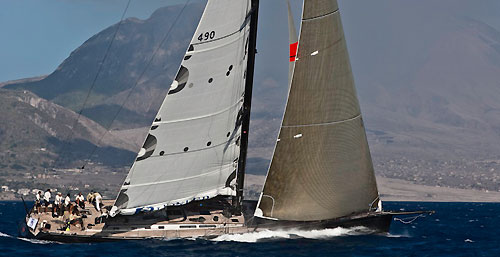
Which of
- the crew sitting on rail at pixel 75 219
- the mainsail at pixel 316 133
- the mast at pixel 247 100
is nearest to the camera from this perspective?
the mainsail at pixel 316 133

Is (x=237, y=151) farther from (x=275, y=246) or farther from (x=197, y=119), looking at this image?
(x=275, y=246)

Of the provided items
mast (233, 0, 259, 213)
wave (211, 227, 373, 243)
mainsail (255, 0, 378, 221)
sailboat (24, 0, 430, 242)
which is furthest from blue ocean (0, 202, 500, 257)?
mast (233, 0, 259, 213)

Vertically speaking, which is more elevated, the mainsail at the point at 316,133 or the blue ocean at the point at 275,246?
the mainsail at the point at 316,133

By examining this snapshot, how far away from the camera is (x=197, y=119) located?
4188cm

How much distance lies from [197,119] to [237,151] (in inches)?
106

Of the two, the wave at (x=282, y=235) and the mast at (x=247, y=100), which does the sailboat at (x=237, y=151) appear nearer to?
the mast at (x=247, y=100)

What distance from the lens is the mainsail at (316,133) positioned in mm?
40344

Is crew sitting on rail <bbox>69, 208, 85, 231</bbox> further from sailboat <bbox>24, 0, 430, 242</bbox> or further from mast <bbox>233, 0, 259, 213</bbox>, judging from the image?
mast <bbox>233, 0, 259, 213</bbox>

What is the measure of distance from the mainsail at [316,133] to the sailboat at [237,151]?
1.9 inches

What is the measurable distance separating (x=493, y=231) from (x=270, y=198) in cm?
2532

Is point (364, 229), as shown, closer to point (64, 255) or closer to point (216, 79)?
point (216, 79)

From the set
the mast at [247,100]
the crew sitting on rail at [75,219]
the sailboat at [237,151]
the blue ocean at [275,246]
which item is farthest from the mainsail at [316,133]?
the crew sitting on rail at [75,219]

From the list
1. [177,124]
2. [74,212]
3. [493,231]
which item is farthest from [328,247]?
[493,231]

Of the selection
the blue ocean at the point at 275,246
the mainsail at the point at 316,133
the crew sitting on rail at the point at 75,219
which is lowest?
the blue ocean at the point at 275,246
